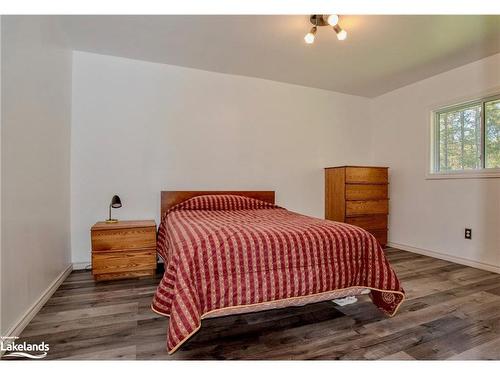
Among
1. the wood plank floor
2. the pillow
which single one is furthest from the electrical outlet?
the pillow

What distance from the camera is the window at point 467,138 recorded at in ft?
9.50

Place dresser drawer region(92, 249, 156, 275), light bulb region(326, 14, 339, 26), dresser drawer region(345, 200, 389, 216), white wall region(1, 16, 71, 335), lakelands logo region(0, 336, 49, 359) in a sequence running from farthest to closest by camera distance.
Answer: dresser drawer region(345, 200, 389, 216), dresser drawer region(92, 249, 156, 275), light bulb region(326, 14, 339, 26), white wall region(1, 16, 71, 335), lakelands logo region(0, 336, 49, 359)

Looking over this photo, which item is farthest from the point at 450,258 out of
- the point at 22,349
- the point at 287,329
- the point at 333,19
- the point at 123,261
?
the point at 22,349

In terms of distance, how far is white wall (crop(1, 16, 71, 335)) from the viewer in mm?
1486

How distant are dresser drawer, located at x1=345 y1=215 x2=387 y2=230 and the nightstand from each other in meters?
2.38

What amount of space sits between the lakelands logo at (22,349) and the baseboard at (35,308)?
5cm

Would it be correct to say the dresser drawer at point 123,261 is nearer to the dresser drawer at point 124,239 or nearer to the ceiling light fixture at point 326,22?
the dresser drawer at point 124,239

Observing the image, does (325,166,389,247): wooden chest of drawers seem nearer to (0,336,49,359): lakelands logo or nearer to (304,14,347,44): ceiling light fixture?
(304,14,347,44): ceiling light fixture

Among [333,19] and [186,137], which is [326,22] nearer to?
[333,19]

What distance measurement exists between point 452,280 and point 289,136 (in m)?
2.39

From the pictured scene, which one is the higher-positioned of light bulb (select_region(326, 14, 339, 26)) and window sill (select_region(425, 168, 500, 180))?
light bulb (select_region(326, 14, 339, 26))

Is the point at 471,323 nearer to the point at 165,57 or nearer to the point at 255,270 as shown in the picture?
the point at 255,270

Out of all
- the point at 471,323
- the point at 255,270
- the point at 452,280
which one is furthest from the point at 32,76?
the point at 452,280

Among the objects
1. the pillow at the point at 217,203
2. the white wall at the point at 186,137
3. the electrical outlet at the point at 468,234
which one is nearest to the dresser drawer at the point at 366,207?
the white wall at the point at 186,137
